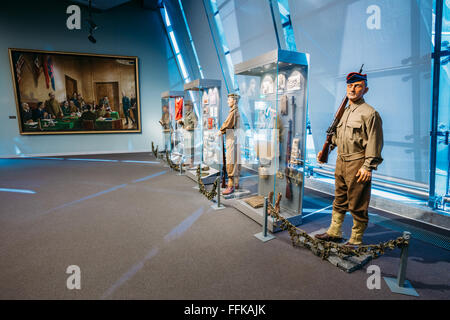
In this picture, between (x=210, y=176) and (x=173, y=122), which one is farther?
(x=173, y=122)

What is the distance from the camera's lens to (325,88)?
5.49 meters

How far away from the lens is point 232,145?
205 inches

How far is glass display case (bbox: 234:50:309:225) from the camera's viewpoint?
3869mm

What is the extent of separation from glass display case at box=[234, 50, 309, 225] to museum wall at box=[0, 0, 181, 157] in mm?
9130

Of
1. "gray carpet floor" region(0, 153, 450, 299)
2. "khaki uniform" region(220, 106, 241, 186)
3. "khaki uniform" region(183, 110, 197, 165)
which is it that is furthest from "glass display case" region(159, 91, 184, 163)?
"gray carpet floor" region(0, 153, 450, 299)

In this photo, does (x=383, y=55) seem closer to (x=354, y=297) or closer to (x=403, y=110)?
(x=403, y=110)

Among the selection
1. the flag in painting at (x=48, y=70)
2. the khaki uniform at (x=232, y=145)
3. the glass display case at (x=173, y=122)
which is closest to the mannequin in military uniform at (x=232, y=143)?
the khaki uniform at (x=232, y=145)

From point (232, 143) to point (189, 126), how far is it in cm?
272

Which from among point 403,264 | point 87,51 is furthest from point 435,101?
point 87,51

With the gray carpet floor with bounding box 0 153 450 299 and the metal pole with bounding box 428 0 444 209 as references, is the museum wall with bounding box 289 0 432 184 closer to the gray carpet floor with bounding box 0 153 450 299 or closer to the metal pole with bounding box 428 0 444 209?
the metal pole with bounding box 428 0 444 209

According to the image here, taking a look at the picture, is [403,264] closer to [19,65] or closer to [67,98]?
[67,98]

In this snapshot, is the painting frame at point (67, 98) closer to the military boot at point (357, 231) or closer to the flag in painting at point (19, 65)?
the flag in painting at point (19, 65)

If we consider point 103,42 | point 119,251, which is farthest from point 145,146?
point 119,251

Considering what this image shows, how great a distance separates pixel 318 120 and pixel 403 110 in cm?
186
